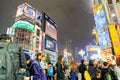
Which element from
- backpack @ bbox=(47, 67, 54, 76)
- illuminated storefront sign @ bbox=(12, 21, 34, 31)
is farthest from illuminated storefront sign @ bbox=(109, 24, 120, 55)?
illuminated storefront sign @ bbox=(12, 21, 34, 31)

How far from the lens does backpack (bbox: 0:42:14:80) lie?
2712mm

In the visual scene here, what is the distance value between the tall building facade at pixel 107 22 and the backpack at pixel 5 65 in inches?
1027

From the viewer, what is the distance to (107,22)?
30531 millimetres

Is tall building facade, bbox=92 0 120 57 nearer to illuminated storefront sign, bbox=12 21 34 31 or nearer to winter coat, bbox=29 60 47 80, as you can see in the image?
illuminated storefront sign, bbox=12 21 34 31

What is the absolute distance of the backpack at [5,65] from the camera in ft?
8.90

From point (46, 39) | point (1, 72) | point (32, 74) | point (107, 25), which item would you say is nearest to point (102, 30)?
point (107, 25)

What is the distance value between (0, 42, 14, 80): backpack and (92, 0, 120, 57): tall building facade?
26.1 meters

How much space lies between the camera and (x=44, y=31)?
161 ft

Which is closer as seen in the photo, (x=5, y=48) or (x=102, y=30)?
(x=5, y=48)

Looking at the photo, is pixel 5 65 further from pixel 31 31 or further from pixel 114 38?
pixel 31 31

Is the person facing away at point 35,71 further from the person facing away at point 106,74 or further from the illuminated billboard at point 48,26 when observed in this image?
the illuminated billboard at point 48,26

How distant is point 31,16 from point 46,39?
359 inches

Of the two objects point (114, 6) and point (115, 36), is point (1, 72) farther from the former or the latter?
point (114, 6)

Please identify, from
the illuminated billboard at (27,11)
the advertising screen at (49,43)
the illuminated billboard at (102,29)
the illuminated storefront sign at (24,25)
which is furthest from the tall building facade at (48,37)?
the illuminated billboard at (102,29)
